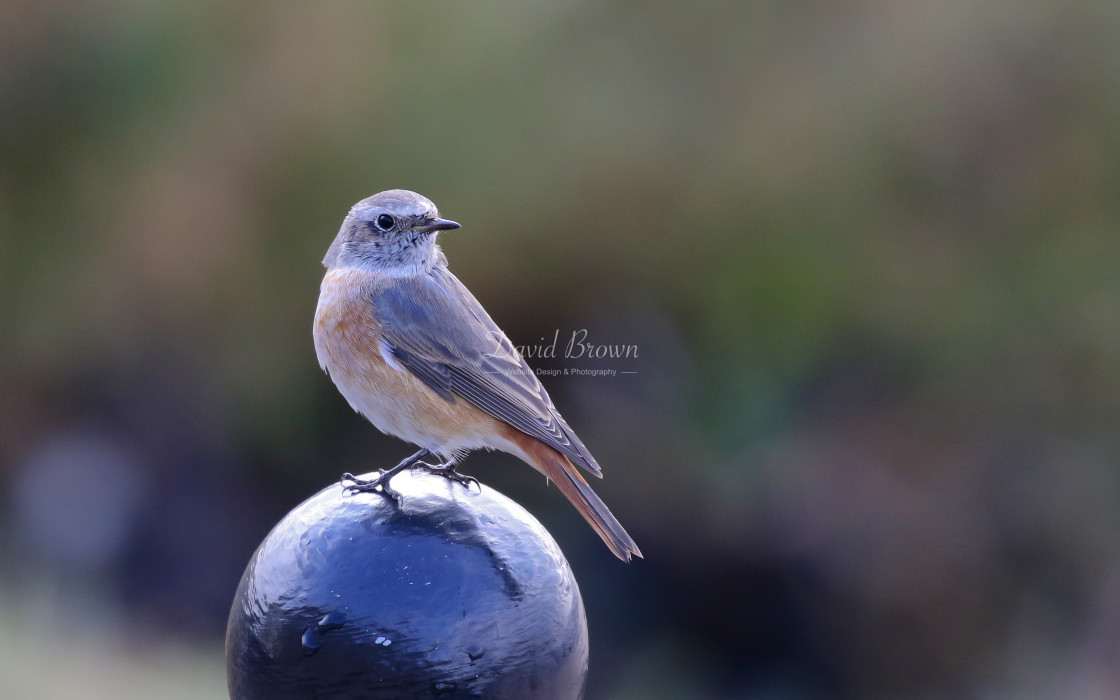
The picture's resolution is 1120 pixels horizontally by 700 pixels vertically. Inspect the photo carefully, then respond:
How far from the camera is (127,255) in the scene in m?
7.81

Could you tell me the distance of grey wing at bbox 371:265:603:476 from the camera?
4.15 metres

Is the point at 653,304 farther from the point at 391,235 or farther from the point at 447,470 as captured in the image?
the point at 447,470

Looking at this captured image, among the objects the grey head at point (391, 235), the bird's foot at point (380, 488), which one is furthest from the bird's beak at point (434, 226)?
the bird's foot at point (380, 488)

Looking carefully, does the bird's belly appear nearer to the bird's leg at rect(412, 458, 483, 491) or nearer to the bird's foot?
the bird's leg at rect(412, 458, 483, 491)

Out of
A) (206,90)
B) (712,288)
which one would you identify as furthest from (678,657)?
(206,90)

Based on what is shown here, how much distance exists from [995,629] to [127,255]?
6566mm

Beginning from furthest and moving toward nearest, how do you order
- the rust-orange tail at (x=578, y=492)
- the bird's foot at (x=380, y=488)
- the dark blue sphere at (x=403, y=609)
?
1. the rust-orange tail at (x=578, y=492)
2. the bird's foot at (x=380, y=488)
3. the dark blue sphere at (x=403, y=609)

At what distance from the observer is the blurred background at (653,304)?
663 cm

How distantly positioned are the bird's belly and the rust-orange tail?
176mm

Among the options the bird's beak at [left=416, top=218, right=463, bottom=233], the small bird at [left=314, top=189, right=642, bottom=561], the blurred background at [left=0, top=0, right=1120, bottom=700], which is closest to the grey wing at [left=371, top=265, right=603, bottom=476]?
the small bird at [left=314, top=189, right=642, bottom=561]

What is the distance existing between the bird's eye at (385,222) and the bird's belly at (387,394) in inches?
15.8

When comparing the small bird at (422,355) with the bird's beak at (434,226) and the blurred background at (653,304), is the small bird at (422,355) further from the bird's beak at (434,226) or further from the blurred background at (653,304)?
the blurred background at (653,304)

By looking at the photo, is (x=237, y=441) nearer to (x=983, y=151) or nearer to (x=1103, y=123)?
(x=983, y=151)

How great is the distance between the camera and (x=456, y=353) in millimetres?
4352
